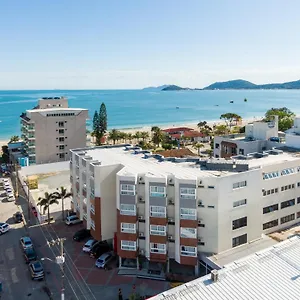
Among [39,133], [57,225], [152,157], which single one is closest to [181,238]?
[152,157]

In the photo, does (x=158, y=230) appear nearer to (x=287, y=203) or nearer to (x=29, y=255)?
(x=29, y=255)

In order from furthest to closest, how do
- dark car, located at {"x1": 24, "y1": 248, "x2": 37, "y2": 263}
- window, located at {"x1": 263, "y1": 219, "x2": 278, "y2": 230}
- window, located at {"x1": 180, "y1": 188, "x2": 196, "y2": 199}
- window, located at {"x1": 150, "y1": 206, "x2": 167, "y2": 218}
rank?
window, located at {"x1": 263, "y1": 219, "x2": 278, "y2": 230}, dark car, located at {"x1": 24, "y1": 248, "x2": 37, "y2": 263}, window, located at {"x1": 150, "y1": 206, "x2": 167, "y2": 218}, window, located at {"x1": 180, "y1": 188, "x2": 196, "y2": 199}

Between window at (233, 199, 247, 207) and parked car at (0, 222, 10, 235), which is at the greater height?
window at (233, 199, 247, 207)

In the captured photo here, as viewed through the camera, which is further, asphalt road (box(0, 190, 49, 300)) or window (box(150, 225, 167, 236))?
window (box(150, 225, 167, 236))

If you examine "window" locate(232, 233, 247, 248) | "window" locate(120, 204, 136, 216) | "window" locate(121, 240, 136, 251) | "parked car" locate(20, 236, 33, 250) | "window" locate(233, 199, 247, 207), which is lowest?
"parked car" locate(20, 236, 33, 250)

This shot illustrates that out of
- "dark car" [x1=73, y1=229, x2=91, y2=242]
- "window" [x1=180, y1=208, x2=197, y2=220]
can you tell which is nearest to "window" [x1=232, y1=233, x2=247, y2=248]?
"window" [x1=180, y1=208, x2=197, y2=220]

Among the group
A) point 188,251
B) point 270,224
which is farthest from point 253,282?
point 270,224

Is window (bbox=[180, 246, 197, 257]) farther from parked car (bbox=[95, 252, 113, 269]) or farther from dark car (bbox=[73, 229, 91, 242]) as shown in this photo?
dark car (bbox=[73, 229, 91, 242])

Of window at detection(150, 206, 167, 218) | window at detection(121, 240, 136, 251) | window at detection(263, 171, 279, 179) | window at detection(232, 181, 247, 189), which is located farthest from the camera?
window at detection(263, 171, 279, 179)
